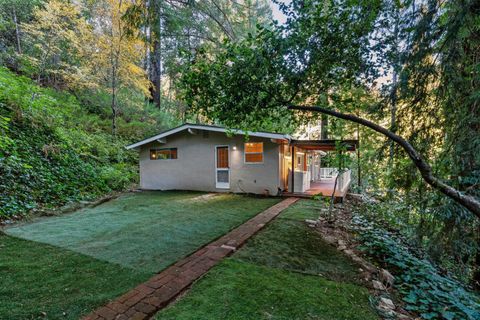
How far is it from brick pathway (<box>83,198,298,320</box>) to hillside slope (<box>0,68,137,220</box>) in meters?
4.66

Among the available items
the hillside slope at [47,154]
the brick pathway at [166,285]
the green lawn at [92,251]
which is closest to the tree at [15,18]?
the hillside slope at [47,154]

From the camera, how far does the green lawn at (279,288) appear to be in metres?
2.31

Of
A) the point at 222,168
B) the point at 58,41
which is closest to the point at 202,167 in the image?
the point at 222,168

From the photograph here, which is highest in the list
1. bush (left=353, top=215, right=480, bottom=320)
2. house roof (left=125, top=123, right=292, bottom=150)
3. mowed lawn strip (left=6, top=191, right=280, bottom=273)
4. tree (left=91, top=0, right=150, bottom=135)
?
tree (left=91, top=0, right=150, bottom=135)

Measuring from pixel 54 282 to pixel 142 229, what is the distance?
2.16 metres

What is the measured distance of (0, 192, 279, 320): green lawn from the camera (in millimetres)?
2433

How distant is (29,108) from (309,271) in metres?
10.8

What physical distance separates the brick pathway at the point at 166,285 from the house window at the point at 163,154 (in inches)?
285

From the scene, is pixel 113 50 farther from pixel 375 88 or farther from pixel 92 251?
pixel 375 88

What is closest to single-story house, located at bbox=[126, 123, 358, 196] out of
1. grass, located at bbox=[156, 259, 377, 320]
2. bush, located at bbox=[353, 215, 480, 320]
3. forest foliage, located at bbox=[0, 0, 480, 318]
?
forest foliage, located at bbox=[0, 0, 480, 318]

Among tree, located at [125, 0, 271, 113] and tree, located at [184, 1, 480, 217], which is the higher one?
tree, located at [125, 0, 271, 113]

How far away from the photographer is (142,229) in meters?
4.91

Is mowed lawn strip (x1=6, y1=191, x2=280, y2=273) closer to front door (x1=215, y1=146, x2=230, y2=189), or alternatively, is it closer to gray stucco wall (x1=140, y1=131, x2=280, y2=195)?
gray stucco wall (x1=140, y1=131, x2=280, y2=195)

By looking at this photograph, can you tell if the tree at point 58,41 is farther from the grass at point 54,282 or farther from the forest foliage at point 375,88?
the grass at point 54,282
